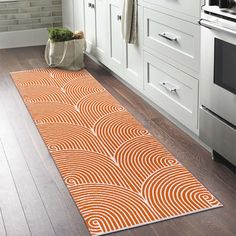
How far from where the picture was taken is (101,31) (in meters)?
4.44

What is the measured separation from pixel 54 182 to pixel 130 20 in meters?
1.45

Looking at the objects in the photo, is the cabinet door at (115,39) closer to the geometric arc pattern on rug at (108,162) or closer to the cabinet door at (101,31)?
the cabinet door at (101,31)

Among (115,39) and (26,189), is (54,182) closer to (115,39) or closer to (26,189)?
(26,189)

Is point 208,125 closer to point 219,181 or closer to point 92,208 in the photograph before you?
point 219,181

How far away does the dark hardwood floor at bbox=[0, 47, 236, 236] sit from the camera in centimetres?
225

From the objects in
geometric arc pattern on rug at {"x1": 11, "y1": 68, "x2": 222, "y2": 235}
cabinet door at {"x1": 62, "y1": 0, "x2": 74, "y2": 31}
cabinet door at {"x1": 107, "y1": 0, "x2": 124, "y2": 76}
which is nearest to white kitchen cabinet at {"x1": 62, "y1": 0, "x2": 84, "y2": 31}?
cabinet door at {"x1": 62, "y1": 0, "x2": 74, "y2": 31}

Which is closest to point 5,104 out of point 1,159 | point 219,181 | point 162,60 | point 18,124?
point 18,124

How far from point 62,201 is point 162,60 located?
1238mm

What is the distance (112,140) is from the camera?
3162mm

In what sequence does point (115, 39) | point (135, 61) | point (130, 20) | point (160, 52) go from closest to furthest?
1. point (160, 52)
2. point (130, 20)
3. point (135, 61)
4. point (115, 39)

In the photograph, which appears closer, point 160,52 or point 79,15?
point 160,52

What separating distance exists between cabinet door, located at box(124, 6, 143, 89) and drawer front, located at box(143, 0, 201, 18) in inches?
17.0

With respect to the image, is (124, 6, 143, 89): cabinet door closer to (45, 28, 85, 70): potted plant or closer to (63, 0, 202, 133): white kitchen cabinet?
(63, 0, 202, 133): white kitchen cabinet

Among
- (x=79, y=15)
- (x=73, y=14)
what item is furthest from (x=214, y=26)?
(x=73, y=14)
